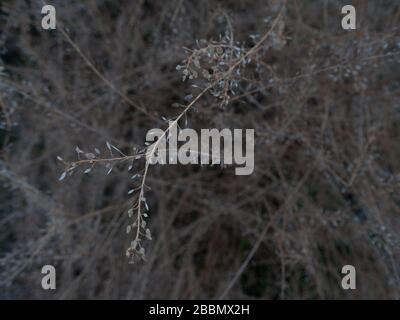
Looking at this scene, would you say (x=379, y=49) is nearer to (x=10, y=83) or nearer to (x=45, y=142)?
(x=10, y=83)

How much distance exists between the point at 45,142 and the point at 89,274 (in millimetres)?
591

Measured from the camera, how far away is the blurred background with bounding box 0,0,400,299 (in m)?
1.47

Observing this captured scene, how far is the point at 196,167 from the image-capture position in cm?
182

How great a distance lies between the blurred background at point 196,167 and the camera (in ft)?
4.83

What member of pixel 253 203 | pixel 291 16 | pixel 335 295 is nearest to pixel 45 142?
pixel 253 203

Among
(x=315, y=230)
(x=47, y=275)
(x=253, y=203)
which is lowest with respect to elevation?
(x=47, y=275)

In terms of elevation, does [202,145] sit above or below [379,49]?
below

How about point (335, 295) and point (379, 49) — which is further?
point (335, 295)
